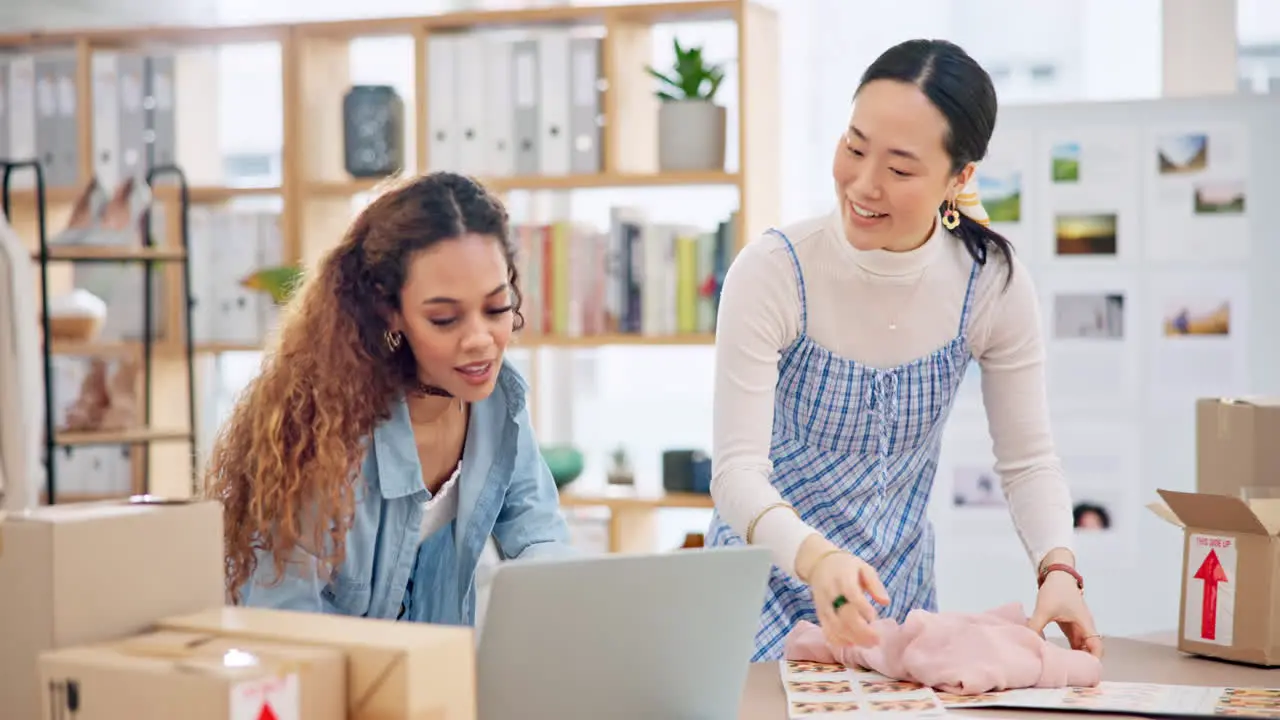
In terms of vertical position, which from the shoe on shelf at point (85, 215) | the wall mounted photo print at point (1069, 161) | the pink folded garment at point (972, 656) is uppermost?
the wall mounted photo print at point (1069, 161)

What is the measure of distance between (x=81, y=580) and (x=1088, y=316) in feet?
8.73

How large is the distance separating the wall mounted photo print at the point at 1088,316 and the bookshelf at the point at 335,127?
765 mm

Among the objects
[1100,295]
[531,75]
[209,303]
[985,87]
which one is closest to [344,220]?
[209,303]

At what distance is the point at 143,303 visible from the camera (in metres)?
3.91

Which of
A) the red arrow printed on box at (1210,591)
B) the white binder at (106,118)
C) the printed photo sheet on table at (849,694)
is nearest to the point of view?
the printed photo sheet on table at (849,694)

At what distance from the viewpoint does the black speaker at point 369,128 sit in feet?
12.1

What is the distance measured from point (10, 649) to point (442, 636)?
0.34 meters

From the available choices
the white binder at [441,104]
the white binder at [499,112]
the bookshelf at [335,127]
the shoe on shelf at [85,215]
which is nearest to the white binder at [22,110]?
the bookshelf at [335,127]

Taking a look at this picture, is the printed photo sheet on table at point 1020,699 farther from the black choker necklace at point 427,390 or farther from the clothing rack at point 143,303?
the clothing rack at point 143,303

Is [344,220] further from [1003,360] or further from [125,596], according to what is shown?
[125,596]

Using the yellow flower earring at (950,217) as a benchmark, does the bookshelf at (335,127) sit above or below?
above

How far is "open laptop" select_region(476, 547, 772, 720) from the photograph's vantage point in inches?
43.1

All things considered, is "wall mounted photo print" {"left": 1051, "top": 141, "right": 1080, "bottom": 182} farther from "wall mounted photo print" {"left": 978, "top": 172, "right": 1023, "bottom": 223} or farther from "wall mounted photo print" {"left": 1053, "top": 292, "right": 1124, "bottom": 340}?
"wall mounted photo print" {"left": 1053, "top": 292, "right": 1124, "bottom": 340}

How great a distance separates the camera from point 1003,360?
1.79 metres
